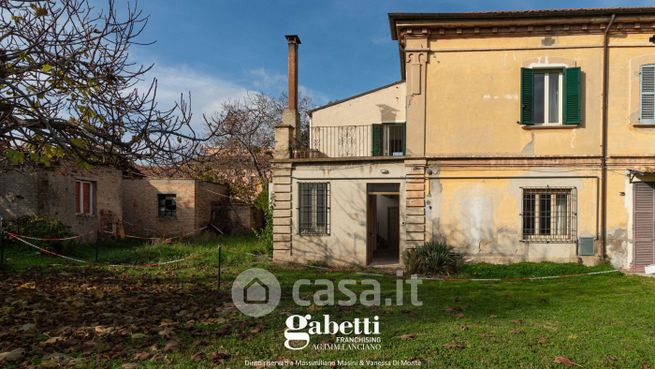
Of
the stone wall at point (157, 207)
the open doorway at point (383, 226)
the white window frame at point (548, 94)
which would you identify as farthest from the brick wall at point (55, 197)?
the white window frame at point (548, 94)

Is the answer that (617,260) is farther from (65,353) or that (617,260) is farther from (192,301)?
(65,353)

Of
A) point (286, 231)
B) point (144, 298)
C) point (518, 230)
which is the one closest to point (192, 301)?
point (144, 298)

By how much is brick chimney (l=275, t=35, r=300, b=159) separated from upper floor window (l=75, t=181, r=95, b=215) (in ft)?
28.7

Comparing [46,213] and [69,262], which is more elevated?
[46,213]

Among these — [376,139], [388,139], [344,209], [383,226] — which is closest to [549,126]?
[388,139]

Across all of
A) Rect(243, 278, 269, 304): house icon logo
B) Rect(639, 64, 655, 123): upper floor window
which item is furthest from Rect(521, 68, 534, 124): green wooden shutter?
Rect(243, 278, 269, 304): house icon logo

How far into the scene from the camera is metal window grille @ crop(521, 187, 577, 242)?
12133 mm

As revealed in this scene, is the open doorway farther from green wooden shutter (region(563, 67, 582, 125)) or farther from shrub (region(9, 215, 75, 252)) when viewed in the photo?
shrub (region(9, 215, 75, 252))

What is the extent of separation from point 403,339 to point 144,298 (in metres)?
4.80

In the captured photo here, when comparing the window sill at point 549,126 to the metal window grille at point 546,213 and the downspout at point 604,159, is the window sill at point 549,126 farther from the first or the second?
the metal window grille at point 546,213

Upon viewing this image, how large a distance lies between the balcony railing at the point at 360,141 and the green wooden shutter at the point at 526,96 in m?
3.49

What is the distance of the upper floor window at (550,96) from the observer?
39.3 feet

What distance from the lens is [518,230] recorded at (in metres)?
12.1

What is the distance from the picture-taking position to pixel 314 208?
13266mm
